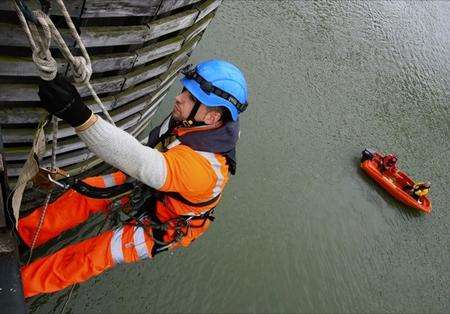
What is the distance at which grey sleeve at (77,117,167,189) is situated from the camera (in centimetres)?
291

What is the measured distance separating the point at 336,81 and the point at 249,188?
703cm

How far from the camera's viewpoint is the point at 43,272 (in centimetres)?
398

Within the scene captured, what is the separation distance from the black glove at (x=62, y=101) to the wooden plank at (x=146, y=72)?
196 cm

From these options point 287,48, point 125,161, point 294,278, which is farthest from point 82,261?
point 287,48

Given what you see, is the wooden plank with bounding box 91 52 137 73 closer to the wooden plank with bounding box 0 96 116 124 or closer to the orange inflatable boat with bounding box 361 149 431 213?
the wooden plank with bounding box 0 96 116 124

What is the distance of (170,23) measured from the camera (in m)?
4.41

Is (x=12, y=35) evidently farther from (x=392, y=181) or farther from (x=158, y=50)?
(x=392, y=181)

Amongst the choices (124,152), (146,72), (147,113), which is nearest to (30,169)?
(124,152)

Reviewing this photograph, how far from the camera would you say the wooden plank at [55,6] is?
10.1 ft

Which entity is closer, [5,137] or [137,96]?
[5,137]

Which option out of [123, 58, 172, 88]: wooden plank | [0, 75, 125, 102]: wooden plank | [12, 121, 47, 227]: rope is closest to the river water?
[123, 58, 172, 88]: wooden plank

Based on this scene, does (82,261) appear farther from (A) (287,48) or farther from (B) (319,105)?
(A) (287,48)

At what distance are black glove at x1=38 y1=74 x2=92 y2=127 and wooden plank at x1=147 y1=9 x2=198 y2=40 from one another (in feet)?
5.43

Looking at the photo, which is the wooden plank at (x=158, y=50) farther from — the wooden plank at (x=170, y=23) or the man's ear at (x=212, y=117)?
the man's ear at (x=212, y=117)
